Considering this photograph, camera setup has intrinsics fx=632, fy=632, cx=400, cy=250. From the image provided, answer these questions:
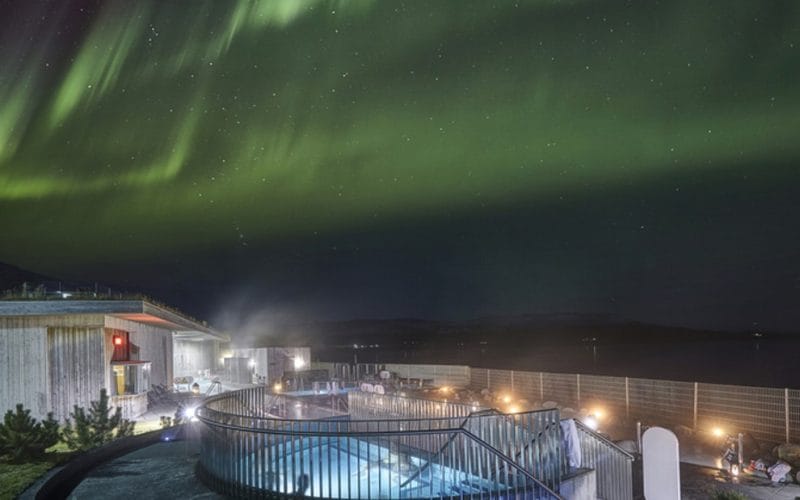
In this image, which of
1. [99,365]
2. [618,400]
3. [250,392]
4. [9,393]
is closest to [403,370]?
[618,400]

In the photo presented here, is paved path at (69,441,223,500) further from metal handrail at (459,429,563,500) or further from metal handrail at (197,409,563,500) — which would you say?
metal handrail at (459,429,563,500)

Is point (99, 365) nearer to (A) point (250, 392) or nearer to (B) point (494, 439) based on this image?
(A) point (250, 392)

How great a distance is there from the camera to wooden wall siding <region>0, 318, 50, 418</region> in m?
20.3

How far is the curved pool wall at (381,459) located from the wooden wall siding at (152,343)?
50.2 ft

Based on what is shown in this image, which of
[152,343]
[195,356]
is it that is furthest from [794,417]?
[195,356]

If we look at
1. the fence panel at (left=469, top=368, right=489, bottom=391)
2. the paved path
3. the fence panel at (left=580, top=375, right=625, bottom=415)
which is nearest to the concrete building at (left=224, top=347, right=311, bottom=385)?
the fence panel at (left=469, top=368, right=489, bottom=391)

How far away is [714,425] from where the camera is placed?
19016mm

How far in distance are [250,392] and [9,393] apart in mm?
11453

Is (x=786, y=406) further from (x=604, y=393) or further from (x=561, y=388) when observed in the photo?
(x=561, y=388)

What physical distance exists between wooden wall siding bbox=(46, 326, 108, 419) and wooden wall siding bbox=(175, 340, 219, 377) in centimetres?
3457

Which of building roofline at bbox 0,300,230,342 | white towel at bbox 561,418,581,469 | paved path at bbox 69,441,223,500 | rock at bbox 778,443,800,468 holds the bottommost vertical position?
rock at bbox 778,443,800,468

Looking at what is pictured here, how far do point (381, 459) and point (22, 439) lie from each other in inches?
319

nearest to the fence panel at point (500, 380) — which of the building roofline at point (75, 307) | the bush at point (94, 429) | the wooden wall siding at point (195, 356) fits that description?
the building roofline at point (75, 307)

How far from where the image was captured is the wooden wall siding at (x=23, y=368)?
20.3 meters
